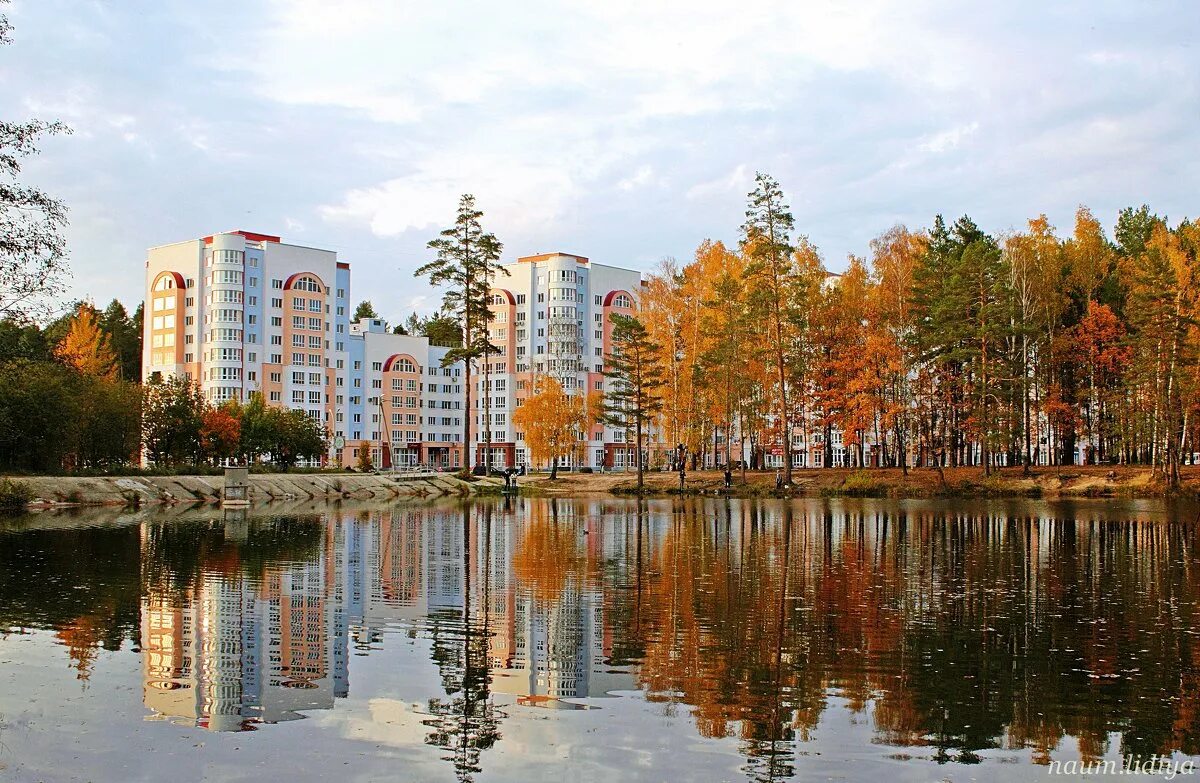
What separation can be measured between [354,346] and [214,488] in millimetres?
90967

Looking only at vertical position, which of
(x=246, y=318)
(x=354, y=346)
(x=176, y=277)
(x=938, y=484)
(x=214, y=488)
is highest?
(x=176, y=277)

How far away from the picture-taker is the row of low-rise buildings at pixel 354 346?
13312cm

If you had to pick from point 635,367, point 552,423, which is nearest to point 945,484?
point 635,367

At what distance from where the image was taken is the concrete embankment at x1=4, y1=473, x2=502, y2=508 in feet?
164

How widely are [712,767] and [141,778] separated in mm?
4297

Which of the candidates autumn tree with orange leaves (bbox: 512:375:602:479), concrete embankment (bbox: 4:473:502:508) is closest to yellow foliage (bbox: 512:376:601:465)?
autumn tree with orange leaves (bbox: 512:375:602:479)

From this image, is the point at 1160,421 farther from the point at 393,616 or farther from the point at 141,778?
the point at 141,778

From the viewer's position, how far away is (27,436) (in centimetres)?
5556

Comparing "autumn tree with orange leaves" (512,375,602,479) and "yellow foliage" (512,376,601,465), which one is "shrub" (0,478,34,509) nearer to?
"yellow foliage" (512,376,601,465)

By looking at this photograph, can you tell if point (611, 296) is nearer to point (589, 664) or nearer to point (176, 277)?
point (176, 277)

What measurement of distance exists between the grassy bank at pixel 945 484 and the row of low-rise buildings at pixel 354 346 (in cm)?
5734

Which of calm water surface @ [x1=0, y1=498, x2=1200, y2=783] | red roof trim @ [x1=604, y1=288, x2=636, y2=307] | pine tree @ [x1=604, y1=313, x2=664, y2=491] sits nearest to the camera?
calm water surface @ [x1=0, y1=498, x2=1200, y2=783]

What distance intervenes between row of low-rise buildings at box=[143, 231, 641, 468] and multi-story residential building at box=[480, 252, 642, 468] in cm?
20

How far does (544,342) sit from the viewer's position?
498 feet
